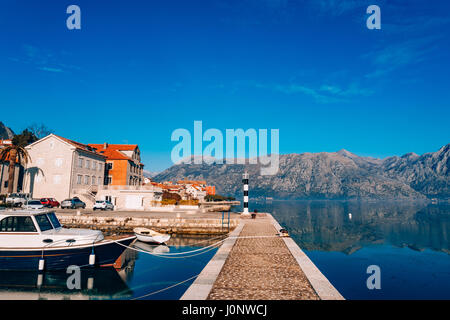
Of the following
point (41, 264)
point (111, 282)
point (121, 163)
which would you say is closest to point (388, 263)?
point (111, 282)

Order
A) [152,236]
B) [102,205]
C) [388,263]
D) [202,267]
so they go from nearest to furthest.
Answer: [202,267], [388,263], [152,236], [102,205]

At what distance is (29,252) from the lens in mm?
15141

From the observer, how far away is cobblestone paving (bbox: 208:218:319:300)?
8.73 metres

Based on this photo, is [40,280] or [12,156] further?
[12,156]

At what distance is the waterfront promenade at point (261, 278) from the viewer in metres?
8.66

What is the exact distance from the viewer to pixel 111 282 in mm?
15789

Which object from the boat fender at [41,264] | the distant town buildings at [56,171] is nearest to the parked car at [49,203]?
the distant town buildings at [56,171]

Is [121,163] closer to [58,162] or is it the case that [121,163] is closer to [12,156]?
[58,162]

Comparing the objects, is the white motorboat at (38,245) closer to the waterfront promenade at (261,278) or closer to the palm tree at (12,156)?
the waterfront promenade at (261,278)

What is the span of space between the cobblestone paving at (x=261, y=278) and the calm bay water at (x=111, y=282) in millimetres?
3549

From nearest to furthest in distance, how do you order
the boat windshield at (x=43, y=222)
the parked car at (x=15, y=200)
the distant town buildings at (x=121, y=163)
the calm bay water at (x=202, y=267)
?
the calm bay water at (x=202, y=267) → the boat windshield at (x=43, y=222) → the parked car at (x=15, y=200) → the distant town buildings at (x=121, y=163)

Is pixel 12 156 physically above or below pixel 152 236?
above

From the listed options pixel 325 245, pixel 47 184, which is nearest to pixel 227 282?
pixel 325 245
